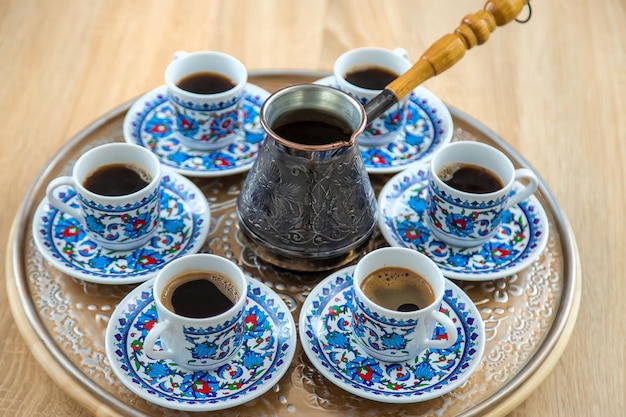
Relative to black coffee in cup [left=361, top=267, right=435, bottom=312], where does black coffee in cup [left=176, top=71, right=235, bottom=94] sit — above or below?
above

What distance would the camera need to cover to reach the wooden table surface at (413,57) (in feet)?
5.62

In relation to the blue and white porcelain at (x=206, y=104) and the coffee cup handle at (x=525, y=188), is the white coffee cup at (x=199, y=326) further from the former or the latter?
the coffee cup handle at (x=525, y=188)

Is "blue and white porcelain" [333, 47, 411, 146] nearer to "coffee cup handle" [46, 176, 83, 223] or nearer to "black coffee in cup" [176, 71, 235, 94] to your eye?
"black coffee in cup" [176, 71, 235, 94]

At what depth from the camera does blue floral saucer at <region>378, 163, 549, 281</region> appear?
140 centimetres

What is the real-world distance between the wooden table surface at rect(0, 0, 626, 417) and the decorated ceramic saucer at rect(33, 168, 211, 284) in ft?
0.59

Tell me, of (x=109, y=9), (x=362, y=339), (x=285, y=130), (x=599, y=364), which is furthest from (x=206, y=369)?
(x=109, y=9)

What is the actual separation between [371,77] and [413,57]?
511 millimetres

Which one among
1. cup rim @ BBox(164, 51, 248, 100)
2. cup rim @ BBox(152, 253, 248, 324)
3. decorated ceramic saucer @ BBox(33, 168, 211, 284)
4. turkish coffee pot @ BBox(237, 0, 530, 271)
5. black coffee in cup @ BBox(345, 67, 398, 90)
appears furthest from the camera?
black coffee in cup @ BBox(345, 67, 398, 90)

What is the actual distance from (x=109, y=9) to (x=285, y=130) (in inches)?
43.2

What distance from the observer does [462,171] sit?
146cm

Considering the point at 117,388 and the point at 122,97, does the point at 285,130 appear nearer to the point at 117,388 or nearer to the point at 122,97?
the point at 117,388

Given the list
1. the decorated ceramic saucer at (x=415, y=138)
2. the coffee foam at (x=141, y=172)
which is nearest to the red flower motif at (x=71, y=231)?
the coffee foam at (x=141, y=172)

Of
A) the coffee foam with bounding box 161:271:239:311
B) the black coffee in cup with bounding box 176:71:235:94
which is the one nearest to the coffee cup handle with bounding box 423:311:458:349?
the coffee foam with bounding box 161:271:239:311

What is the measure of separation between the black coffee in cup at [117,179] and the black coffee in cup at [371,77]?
0.46 meters
